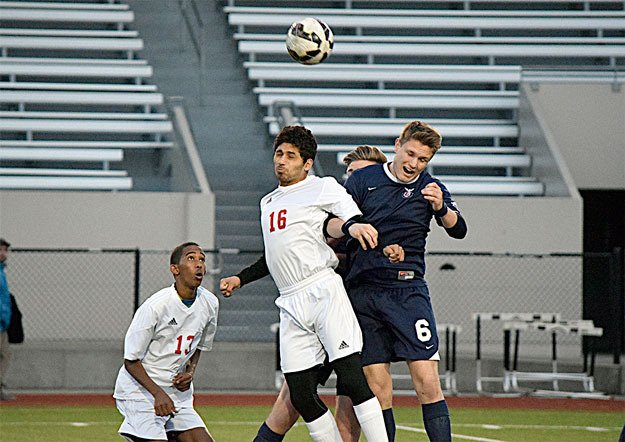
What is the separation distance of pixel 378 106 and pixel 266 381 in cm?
613

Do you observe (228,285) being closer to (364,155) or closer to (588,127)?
(364,155)

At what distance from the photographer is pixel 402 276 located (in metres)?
7.39

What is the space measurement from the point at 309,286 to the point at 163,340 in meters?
0.99

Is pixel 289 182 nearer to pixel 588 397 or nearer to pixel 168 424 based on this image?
pixel 168 424

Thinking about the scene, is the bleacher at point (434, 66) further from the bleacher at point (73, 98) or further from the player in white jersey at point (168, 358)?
the player in white jersey at point (168, 358)

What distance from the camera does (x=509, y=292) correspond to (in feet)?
56.8

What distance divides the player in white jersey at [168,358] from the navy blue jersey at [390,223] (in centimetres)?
93

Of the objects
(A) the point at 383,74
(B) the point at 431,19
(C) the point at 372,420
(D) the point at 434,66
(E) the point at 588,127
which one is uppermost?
(B) the point at 431,19

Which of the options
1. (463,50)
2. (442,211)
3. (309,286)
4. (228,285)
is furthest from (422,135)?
(463,50)

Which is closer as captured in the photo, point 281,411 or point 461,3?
point 281,411

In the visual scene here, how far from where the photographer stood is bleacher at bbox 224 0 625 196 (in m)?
19.7

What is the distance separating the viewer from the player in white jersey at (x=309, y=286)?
6.98 metres

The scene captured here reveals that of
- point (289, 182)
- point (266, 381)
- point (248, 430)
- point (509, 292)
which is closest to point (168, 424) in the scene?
point (289, 182)

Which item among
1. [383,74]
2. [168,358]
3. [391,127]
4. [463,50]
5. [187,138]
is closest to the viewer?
[168,358]
